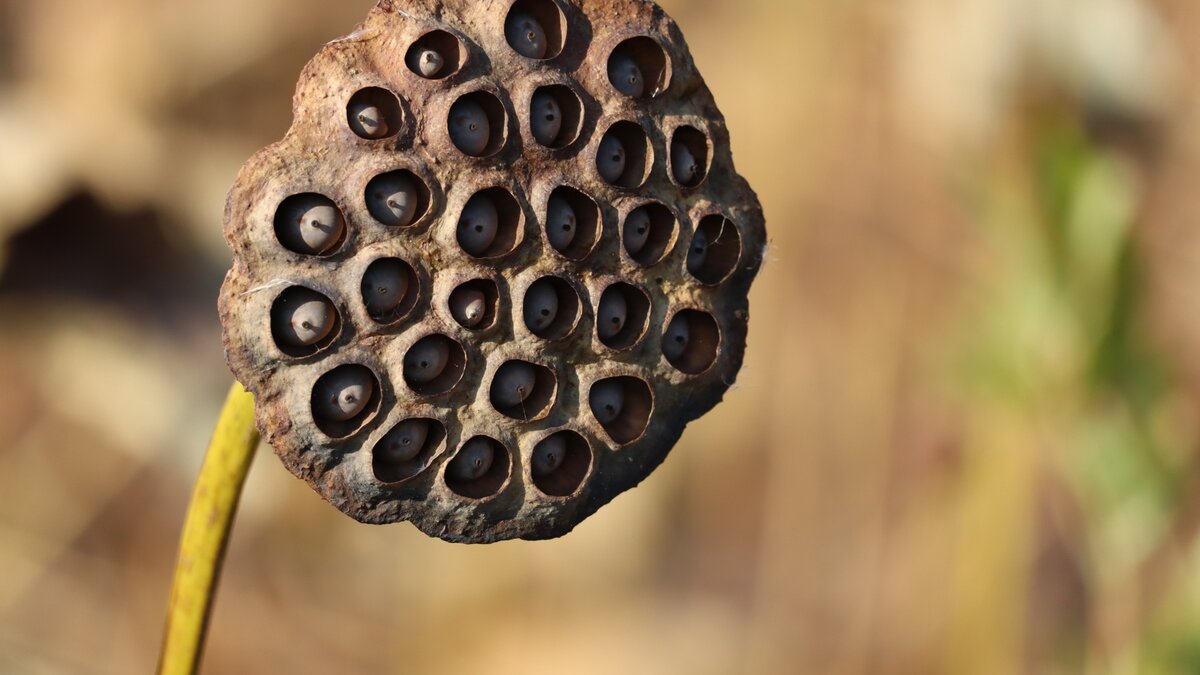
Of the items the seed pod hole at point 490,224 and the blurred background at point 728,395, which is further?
the blurred background at point 728,395

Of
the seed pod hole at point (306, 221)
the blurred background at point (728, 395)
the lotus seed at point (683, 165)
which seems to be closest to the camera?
the seed pod hole at point (306, 221)

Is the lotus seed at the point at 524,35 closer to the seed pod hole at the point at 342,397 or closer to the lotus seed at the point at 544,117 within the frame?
the lotus seed at the point at 544,117

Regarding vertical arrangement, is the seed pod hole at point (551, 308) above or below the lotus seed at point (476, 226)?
below

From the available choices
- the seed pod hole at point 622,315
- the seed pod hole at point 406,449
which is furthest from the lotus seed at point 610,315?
the seed pod hole at point 406,449

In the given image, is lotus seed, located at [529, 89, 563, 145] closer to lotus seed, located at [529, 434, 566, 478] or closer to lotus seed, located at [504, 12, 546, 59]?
lotus seed, located at [504, 12, 546, 59]

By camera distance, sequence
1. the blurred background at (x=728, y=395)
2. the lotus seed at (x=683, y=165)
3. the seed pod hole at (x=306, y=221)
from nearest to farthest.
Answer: the seed pod hole at (x=306, y=221)
the lotus seed at (x=683, y=165)
the blurred background at (x=728, y=395)

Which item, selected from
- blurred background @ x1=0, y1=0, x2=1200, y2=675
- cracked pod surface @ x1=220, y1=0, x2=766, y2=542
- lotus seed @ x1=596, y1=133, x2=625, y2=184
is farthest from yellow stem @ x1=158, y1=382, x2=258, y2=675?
blurred background @ x1=0, y1=0, x2=1200, y2=675

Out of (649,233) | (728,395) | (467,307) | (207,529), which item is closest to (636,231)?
(649,233)
